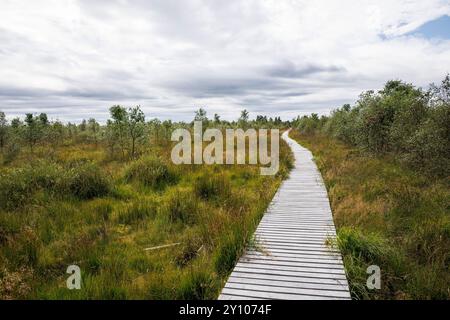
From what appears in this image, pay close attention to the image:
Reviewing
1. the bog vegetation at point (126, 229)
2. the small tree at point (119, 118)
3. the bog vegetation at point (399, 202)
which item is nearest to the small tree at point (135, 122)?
the small tree at point (119, 118)

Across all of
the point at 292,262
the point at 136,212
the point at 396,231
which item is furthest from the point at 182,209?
the point at 396,231

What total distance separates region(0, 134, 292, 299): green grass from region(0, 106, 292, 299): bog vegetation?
2 centimetres

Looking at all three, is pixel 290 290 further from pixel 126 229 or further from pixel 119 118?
pixel 119 118

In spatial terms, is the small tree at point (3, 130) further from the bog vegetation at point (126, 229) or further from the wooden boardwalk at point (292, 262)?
the wooden boardwalk at point (292, 262)

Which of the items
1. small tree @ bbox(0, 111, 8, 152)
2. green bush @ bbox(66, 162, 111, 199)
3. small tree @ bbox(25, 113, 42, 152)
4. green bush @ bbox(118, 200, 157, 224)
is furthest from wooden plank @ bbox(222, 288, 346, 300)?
small tree @ bbox(25, 113, 42, 152)

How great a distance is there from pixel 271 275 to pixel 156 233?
2.85m

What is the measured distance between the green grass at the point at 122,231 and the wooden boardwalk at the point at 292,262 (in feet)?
0.88

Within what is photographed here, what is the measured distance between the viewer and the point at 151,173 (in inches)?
404

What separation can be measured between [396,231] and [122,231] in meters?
5.23

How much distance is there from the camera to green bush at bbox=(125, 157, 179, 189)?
33.3ft
